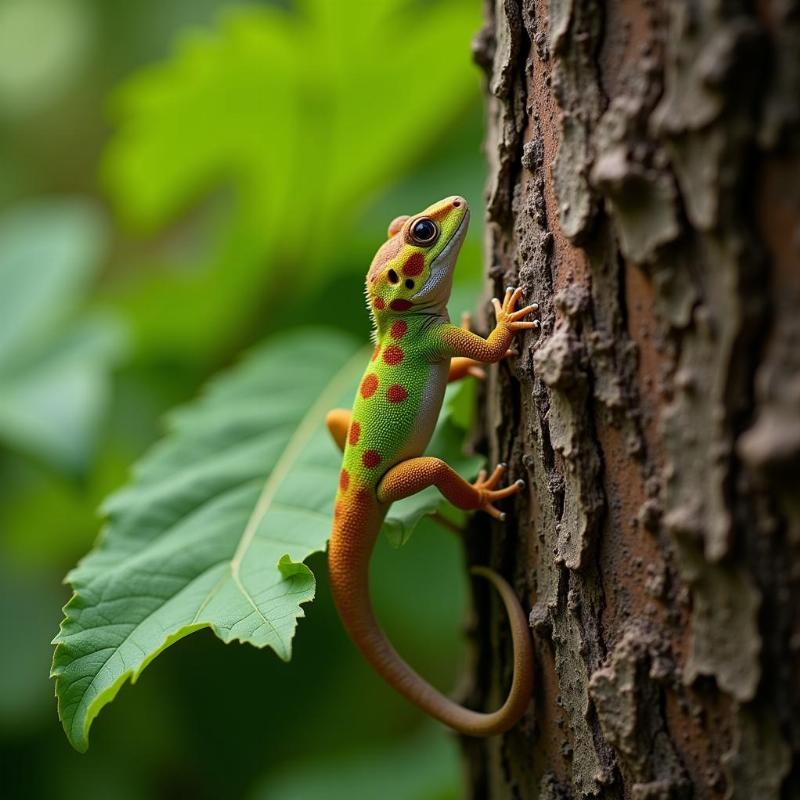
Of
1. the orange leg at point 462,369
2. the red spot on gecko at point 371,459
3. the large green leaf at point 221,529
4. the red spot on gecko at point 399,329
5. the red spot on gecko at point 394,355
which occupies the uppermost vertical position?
the red spot on gecko at point 399,329

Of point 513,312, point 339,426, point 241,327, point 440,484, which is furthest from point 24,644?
point 513,312

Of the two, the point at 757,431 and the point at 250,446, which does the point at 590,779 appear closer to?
the point at 757,431

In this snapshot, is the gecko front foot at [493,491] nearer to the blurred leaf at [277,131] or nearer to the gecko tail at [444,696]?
the gecko tail at [444,696]

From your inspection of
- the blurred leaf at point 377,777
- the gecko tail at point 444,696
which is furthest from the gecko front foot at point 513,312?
the blurred leaf at point 377,777

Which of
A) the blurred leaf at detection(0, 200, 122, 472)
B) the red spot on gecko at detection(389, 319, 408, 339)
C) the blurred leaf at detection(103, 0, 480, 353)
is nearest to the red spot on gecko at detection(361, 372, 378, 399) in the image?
the red spot on gecko at detection(389, 319, 408, 339)

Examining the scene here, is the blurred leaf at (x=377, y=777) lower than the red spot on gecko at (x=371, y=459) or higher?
lower

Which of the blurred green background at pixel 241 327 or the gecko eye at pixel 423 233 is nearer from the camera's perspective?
the gecko eye at pixel 423 233

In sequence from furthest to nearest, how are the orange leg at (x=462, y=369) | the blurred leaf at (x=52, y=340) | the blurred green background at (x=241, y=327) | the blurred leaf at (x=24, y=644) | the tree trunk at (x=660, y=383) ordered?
the blurred leaf at (x=24, y=644)
the blurred green background at (x=241, y=327)
the blurred leaf at (x=52, y=340)
the orange leg at (x=462, y=369)
the tree trunk at (x=660, y=383)

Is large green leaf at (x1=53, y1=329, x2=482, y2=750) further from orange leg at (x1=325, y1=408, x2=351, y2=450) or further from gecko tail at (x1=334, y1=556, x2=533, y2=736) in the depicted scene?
gecko tail at (x1=334, y1=556, x2=533, y2=736)
